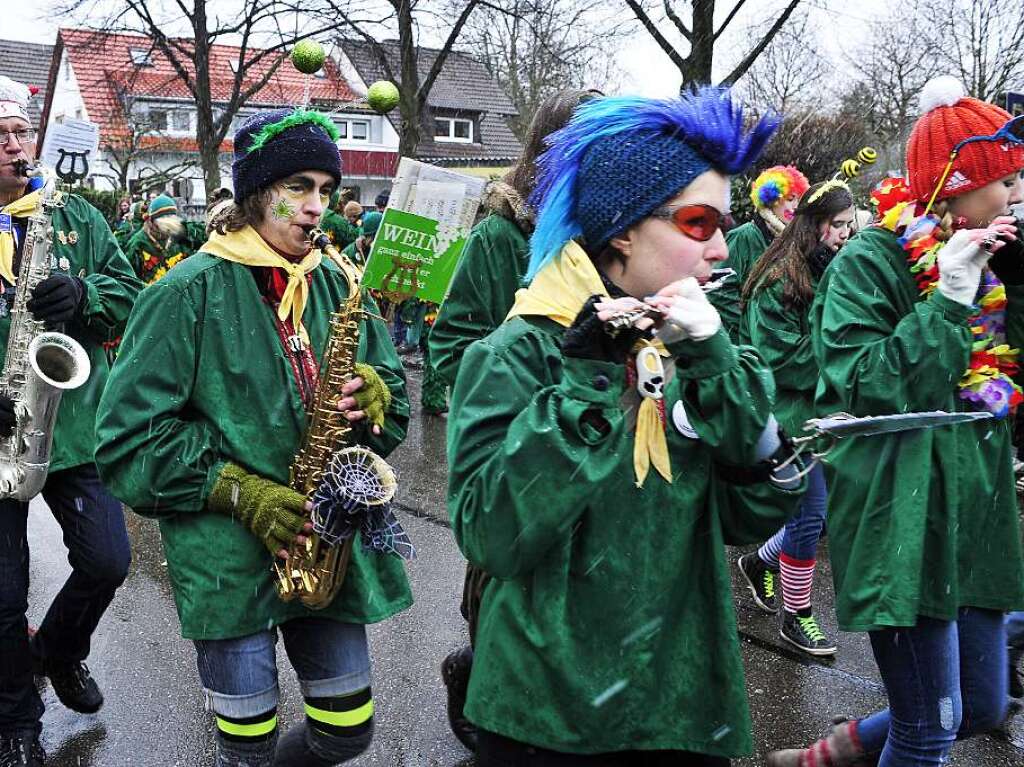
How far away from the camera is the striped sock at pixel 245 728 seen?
262 centimetres

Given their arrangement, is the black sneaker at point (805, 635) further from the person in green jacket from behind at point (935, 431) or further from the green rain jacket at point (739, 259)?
the person in green jacket from behind at point (935, 431)

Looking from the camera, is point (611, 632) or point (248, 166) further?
point (248, 166)

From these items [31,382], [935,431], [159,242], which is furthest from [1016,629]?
[159,242]

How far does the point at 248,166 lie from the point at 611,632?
65.3 inches

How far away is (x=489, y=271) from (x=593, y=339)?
1908mm

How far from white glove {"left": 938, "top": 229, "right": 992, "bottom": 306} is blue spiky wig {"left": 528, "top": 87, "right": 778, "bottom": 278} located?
815 mm

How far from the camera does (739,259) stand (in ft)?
18.9

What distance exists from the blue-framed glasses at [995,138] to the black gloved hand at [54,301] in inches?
109

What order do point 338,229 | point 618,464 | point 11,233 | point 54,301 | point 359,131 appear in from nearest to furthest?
point 618,464 → point 54,301 → point 11,233 → point 338,229 → point 359,131

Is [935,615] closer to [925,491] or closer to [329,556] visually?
[925,491]

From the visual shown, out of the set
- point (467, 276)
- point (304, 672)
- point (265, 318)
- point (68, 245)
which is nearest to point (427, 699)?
point (304, 672)

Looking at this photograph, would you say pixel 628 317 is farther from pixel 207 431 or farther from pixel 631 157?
pixel 207 431

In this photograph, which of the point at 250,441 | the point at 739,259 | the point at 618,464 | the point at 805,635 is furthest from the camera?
the point at 739,259

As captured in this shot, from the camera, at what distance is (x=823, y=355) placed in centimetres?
289
